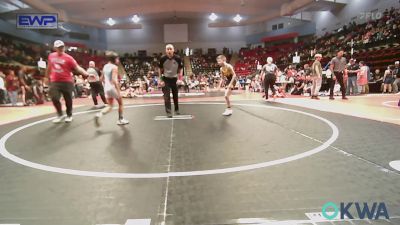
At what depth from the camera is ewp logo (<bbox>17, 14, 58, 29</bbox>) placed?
16.9 metres

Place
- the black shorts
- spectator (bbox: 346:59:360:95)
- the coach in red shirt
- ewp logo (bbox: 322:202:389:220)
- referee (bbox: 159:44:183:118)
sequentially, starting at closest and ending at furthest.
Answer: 1. ewp logo (bbox: 322:202:389:220)
2. the coach in red shirt
3. referee (bbox: 159:44:183:118)
4. the black shorts
5. spectator (bbox: 346:59:360:95)

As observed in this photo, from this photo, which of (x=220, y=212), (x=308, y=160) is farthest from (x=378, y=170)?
(x=220, y=212)

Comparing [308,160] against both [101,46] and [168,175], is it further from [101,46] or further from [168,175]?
[101,46]

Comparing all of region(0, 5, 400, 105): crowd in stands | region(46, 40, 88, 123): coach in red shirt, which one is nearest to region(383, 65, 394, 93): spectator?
region(0, 5, 400, 105): crowd in stands

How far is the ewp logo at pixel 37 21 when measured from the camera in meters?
16.9

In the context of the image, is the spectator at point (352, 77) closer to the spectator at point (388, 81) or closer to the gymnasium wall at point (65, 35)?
the spectator at point (388, 81)

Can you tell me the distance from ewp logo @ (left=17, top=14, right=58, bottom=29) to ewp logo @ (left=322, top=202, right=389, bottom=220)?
17.8m

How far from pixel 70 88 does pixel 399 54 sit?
1844 centimetres

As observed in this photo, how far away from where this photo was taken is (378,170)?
2.78m

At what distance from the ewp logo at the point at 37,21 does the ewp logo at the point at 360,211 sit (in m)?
17.8

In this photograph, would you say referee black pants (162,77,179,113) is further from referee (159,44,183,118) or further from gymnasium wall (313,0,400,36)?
gymnasium wall (313,0,400,36)

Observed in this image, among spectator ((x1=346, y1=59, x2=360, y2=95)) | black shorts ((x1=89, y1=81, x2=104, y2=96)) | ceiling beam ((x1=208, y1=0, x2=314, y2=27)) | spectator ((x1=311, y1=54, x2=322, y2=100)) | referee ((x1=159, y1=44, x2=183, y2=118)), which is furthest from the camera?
ceiling beam ((x1=208, y1=0, x2=314, y2=27))

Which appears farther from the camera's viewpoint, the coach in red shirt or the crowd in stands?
the crowd in stands

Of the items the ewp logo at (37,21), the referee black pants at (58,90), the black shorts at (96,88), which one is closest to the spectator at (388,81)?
the black shorts at (96,88)
